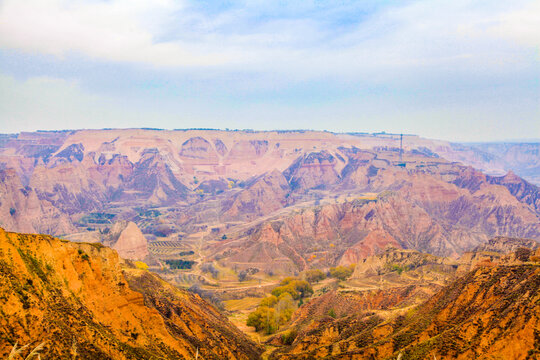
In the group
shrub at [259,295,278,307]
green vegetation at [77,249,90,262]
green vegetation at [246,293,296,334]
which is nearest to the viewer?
green vegetation at [77,249,90,262]

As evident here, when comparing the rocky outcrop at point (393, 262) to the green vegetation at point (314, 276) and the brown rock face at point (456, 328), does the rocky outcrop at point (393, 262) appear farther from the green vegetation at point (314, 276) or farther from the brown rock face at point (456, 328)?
the brown rock face at point (456, 328)

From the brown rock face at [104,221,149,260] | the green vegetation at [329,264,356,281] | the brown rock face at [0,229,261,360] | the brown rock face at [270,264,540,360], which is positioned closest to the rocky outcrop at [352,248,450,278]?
the green vegetation at [329,264,356,281]

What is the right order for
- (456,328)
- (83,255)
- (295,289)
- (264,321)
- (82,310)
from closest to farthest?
(82,310), (456,328), (83,255), (264,321), (295,289)

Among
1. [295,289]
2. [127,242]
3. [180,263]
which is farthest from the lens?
[180,263]

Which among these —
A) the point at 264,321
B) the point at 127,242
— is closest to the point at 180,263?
the point at 127,242

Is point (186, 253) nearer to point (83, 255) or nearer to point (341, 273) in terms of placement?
point (341, 273)

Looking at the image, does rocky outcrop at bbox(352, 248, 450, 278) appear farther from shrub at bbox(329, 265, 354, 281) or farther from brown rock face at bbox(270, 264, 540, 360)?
brown rock face at bbox(270, 264, 540, 360)

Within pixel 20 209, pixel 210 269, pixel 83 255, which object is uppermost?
pixel 83 255
